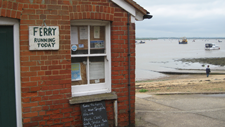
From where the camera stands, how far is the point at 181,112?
745 centimetres

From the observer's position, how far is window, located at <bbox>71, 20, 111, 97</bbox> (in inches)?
213

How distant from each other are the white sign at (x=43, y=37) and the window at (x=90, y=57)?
19.9 inches

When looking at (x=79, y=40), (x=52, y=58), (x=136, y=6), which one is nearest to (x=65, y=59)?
(x=52, y=58)

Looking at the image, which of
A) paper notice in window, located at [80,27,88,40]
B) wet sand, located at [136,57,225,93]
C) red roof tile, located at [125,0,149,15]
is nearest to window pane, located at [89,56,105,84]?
paper notice in window, located at [80,27,88,40]

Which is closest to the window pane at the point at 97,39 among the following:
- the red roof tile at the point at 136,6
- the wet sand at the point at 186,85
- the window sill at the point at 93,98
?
the red roof tile at the point at 136,6

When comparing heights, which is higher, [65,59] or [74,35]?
[74,35]

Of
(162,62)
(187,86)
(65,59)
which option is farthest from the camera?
(162,62)

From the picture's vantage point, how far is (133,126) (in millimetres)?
5984

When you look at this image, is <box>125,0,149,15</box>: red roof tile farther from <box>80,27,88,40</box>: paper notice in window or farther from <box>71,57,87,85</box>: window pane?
<box>71,57,87,85</box>: window pane

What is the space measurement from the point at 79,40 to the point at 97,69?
2.71 ft

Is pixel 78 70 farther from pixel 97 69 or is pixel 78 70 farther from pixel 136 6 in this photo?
pixel 136 6

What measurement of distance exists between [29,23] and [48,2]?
0.59m

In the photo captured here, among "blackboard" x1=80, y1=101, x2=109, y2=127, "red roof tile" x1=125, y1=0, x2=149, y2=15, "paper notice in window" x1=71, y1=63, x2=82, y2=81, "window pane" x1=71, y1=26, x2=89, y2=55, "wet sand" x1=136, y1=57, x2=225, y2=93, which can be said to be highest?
"red roof tile" x1=125, y1=0, x2=149, y2=15

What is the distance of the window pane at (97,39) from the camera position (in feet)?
18.2
